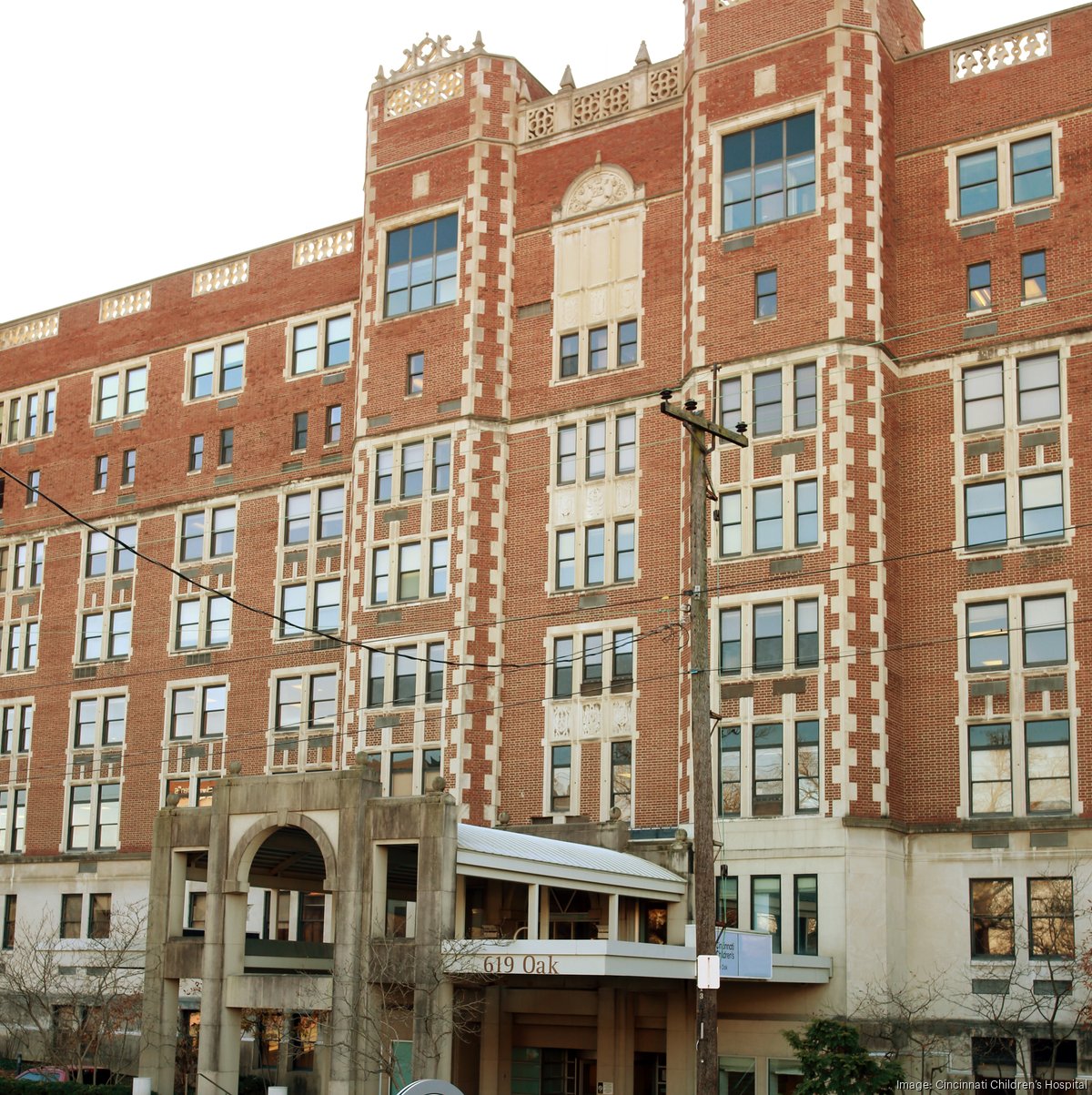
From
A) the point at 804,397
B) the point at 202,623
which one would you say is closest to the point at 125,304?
the point at 202,623

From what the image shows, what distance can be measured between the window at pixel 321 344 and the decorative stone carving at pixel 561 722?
17.7m

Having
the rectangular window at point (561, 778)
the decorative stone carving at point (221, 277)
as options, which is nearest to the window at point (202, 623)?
the decorative stone carving at point (221, 277)

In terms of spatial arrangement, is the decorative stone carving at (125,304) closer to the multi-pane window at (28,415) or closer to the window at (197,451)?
the multi-pane window at (28,415)

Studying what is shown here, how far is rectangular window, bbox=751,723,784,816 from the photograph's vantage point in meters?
48.3

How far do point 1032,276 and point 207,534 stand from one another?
33.0 meters

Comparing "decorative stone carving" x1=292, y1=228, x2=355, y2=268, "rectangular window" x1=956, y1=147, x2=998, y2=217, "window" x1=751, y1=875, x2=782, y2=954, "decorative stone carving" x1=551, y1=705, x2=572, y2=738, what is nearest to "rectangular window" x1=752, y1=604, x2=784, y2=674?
"window" x1=751, y1=875, x2=782, y2=954

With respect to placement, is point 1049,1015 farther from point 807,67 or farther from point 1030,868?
point 807,67

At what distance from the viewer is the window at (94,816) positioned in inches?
2616

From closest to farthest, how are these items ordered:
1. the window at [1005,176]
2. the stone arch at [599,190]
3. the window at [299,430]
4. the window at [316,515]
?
the window at [1005,176] → the stone arch at [599,190] → the window at [316,515] → the window at [299,430]

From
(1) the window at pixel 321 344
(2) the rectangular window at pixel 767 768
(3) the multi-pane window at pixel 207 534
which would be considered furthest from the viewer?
(3) the multi-pane window at pixel 207 534

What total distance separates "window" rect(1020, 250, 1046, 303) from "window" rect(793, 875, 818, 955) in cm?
1809

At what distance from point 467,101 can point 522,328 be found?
8.98 metres

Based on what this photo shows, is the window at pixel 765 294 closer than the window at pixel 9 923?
Yes

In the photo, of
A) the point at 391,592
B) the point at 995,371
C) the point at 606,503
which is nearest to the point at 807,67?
the point at 995,371
